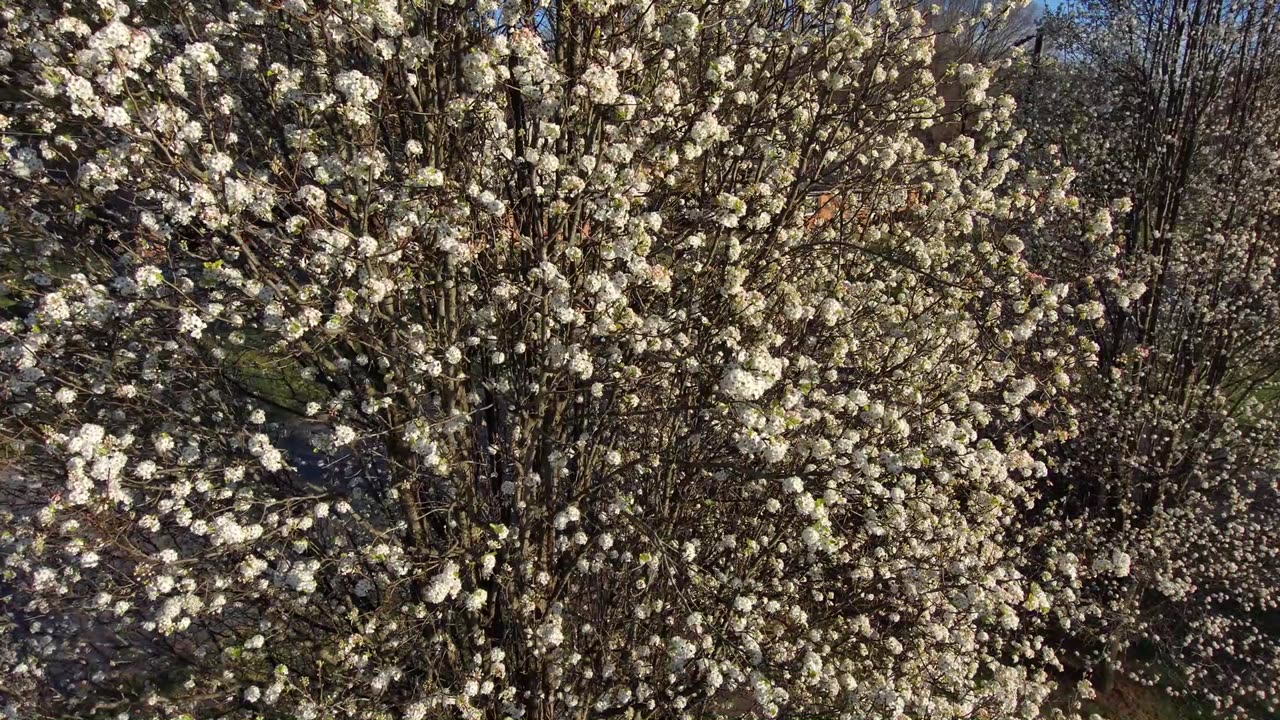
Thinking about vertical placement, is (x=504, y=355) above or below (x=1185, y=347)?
above

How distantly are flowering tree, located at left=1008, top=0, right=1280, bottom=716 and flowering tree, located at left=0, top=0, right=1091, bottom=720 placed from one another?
15.0 ft

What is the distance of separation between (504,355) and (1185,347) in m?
9.18

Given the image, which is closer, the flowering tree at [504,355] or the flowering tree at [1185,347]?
the flowering tree at [504,355]

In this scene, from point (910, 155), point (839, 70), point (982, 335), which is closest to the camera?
point (839, 70)

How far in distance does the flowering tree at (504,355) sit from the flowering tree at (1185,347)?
15.0 ft

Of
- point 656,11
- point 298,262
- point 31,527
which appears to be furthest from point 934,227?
point 31,527

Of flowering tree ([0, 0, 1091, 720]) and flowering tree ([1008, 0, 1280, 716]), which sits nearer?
flowering tree ([0, 0, 1091, 720])

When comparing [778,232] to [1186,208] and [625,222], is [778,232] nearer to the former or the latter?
[625,222]

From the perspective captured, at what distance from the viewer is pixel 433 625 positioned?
4.63 metres

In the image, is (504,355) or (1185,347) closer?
(504,355)

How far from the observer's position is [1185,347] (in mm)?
9148

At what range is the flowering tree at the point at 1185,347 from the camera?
8.59 metres

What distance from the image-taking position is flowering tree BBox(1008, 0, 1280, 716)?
859 cm

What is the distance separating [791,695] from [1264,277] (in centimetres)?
802
